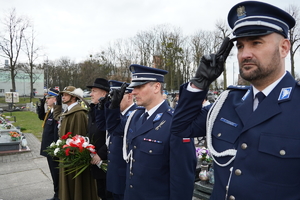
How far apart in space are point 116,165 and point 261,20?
2878 millimetres

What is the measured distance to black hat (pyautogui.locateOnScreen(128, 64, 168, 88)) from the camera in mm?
3082

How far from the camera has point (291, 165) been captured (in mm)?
1342

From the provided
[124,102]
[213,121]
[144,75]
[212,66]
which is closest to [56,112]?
[124,102]

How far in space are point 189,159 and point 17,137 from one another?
8745mm

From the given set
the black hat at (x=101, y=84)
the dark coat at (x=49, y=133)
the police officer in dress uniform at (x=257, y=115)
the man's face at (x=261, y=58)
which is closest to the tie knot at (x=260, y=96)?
the police officer in dress uniform at (x=257, y=115)

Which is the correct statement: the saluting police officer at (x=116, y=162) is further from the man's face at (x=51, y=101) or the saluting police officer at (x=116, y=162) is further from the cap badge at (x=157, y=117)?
the man's face at (x=51, y=101)

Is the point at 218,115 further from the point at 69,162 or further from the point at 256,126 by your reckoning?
the point at 69,162

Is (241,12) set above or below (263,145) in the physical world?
above

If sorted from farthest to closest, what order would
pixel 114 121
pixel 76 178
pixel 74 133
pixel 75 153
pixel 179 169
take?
pixel 74 133 → pixel 76 178 → pixel 75 153 → pixel 114 121 → pixel 179 169

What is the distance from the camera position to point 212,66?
164cm

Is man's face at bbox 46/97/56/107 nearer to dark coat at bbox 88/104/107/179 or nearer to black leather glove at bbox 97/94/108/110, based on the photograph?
dark coat at bbox 88/104/107/179

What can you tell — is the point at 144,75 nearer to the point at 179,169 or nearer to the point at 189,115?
the point at 179,169

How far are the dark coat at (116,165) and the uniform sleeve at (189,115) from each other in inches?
67.3

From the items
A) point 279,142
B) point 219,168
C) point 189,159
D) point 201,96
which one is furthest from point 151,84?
point 279,142
